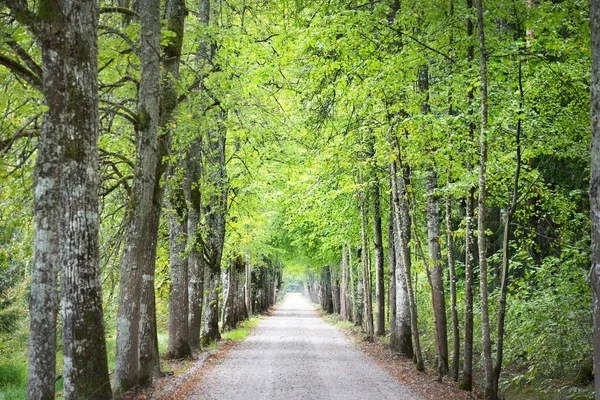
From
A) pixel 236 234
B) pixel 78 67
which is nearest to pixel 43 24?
pixel 78 67

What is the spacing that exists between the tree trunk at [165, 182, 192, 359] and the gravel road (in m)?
1.35

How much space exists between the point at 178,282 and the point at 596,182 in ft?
41.3

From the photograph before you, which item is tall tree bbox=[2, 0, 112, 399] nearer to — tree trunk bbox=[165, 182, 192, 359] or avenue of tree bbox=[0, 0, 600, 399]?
avenue of tree bbox=[0, 0, 600, 399]

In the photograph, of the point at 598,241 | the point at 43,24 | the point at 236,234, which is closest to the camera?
the point at 598,241

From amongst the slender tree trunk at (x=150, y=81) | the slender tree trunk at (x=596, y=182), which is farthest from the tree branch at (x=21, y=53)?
the slender tree trunk at (x=596, y=182)

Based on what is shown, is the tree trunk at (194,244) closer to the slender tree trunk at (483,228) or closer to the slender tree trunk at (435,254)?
the slender tree trunk at (435,254)

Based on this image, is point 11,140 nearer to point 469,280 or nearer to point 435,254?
point 469,280

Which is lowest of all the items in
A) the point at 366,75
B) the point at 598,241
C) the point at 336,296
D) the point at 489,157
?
the point at 336,296

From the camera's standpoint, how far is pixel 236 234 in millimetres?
25438

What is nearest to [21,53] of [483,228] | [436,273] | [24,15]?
[24,15]

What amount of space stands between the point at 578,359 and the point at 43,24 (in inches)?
395

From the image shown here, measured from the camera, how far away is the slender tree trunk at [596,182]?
14.0ft

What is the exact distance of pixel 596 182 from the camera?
4.34 meters

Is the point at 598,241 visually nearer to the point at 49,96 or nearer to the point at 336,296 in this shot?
the point at 49,96
